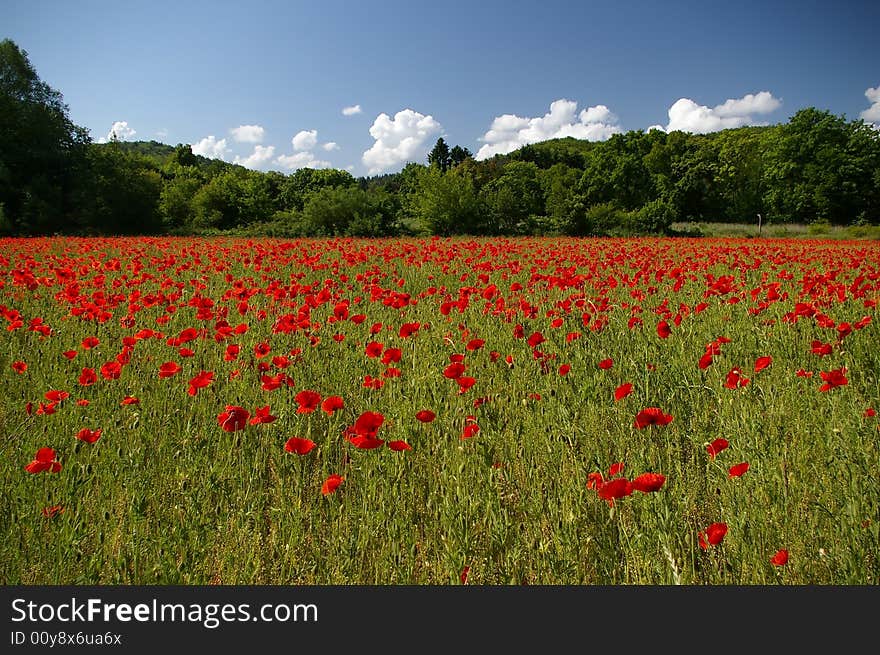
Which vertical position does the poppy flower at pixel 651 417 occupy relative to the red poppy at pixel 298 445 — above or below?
above

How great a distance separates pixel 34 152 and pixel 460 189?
2467cm

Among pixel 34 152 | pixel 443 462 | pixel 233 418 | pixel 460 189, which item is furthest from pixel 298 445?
pixel 34 152

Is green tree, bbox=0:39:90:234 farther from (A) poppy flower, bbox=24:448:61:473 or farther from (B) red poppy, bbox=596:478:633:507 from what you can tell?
(B) red poppy, bbox=596:478:633:507

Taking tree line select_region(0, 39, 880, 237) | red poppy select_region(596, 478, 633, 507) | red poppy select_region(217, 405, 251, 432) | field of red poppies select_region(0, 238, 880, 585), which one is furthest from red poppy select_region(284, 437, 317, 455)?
tree line select_region(0, 39, 880, 237)

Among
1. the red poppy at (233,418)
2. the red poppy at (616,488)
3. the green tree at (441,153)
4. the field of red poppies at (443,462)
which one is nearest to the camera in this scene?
the red poppy at (616,488)

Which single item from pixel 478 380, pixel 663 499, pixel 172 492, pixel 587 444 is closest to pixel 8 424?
pixel 172 492

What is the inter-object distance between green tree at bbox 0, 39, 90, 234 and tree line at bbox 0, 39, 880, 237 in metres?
0.07

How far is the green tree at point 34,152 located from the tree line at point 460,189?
72mm

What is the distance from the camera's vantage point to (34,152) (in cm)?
2936

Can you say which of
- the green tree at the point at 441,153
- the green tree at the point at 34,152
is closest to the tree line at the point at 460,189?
the green tree at the point at 34,152

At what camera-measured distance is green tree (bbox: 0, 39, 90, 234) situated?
2672 cm

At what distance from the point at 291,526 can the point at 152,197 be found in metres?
36.0

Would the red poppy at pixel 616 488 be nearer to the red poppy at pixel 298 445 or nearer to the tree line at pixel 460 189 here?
the red poppy at pixel 298 445

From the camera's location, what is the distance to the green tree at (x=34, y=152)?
87.7 ft
